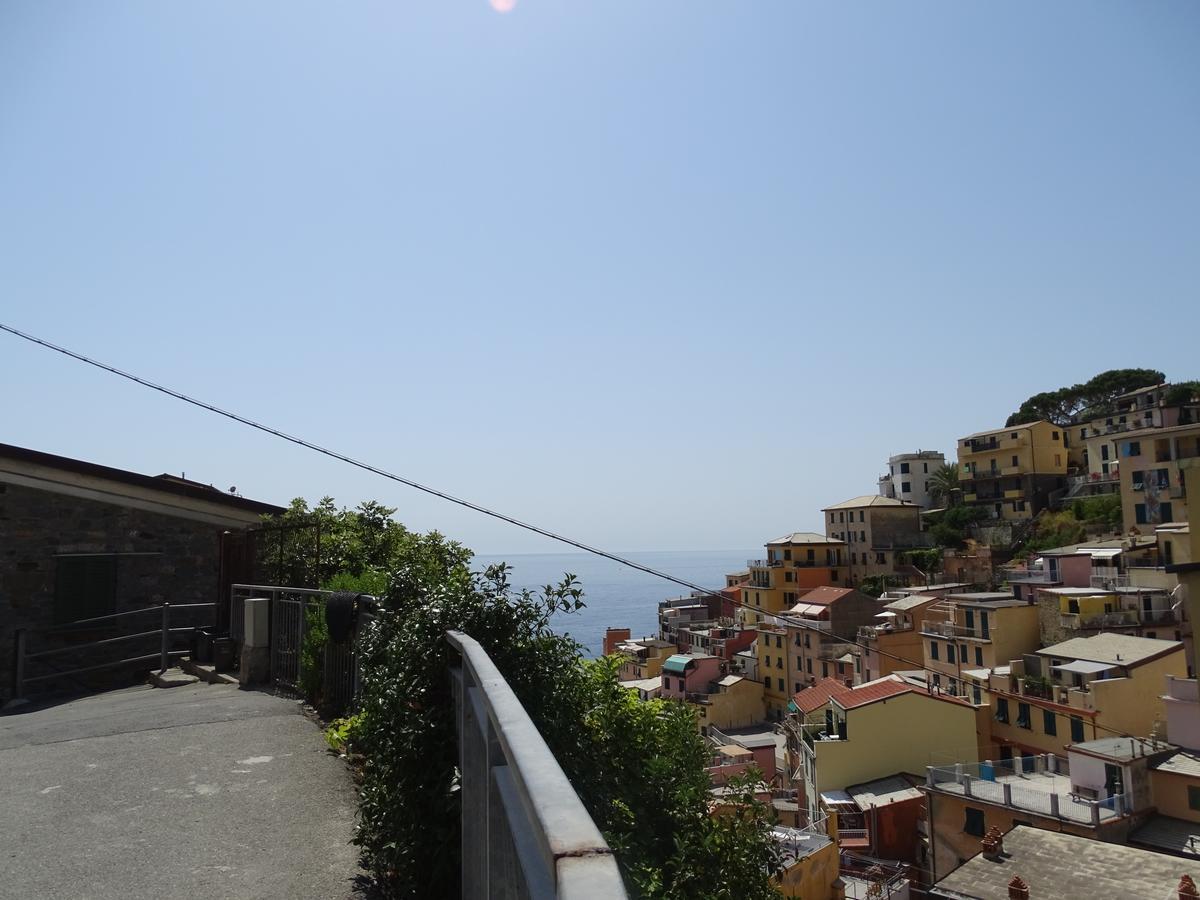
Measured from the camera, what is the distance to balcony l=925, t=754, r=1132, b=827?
23.0 meters

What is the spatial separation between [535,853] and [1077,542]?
194 ft

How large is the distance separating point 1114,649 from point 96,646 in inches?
1340

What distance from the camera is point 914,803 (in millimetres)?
28016

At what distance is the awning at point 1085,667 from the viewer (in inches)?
1151

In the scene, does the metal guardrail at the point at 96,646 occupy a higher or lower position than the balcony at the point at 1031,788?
higher

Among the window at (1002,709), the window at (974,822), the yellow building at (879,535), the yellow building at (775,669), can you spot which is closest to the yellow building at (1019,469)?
the yellow building at (879,535)

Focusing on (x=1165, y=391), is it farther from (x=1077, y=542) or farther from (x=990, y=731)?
(x=990, y=731)

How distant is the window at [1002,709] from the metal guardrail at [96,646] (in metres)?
31.0

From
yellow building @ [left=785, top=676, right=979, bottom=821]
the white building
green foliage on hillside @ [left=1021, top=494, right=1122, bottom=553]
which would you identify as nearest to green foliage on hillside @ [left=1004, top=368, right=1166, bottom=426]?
the white building

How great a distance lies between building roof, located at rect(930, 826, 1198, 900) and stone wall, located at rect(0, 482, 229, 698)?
62.4 ft

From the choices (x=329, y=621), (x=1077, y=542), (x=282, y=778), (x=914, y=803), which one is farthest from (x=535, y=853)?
(x=1077, y=542)

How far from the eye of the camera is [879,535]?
208 feet

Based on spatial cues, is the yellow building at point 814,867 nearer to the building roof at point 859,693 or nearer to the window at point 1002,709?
the building roof at point 859,693

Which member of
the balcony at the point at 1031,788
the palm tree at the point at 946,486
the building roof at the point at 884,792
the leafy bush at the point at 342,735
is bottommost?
the building roof at the point at 884,792
